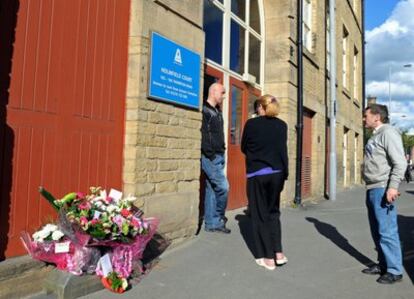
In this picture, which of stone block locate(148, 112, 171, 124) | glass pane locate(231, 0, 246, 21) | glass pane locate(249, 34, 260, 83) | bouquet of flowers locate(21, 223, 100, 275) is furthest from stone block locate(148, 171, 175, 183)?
glass pane locate(249, 34, 260, 83)

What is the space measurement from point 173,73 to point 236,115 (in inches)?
128

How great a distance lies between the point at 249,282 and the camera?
4543 millimetres

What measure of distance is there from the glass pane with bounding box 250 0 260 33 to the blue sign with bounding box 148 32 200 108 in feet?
13.8

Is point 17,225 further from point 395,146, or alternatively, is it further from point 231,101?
point 231,101

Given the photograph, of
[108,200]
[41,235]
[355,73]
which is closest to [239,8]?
[108,200]

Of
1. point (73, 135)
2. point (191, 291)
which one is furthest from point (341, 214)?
point (73, 135)

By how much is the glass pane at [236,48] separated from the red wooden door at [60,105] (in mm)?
3741

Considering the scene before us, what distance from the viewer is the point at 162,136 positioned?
538cm

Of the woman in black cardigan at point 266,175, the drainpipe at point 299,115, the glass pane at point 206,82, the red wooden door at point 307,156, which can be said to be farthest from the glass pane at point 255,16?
the woman in black cardigan at point 266,175

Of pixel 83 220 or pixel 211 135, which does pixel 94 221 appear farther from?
pixel 211 135

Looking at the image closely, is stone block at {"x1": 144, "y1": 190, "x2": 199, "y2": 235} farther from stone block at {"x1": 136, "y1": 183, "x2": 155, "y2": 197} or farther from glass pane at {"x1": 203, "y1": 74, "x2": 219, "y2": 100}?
glass pane at {"x1": 203, "y1": 74, "x2": 219, "y2": 100}

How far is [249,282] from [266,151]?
134 cm

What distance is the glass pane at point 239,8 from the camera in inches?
340

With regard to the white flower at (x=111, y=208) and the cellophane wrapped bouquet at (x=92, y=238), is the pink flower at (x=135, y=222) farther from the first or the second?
the white flower at (x=111, y=208)
